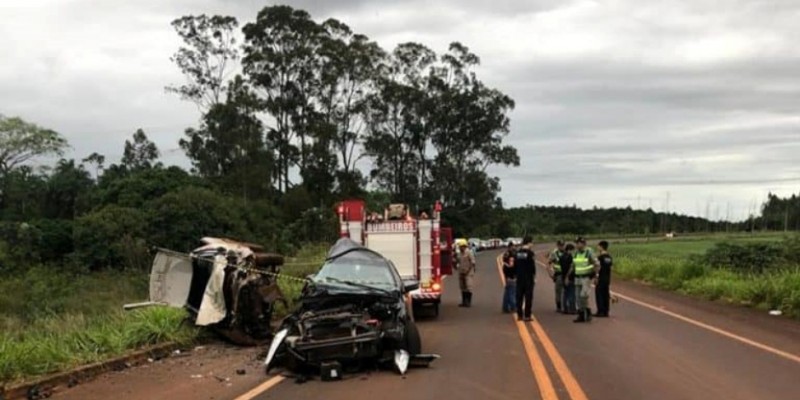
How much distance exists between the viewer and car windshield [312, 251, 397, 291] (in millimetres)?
11938

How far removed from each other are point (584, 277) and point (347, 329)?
28.6 ft

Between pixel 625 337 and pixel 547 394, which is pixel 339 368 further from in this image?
pixel 625 337

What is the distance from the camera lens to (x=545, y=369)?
1074cm

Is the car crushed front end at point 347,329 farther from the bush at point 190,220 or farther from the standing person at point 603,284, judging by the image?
the bush at point 190,220

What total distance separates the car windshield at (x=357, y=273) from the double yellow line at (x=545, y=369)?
7.91ft

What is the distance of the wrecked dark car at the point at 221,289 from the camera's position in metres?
14.0

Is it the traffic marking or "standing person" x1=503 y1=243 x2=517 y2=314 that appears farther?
"standing person" x1=503 y1=243 x2=517 y2=314

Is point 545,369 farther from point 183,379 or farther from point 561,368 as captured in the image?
point 183,379

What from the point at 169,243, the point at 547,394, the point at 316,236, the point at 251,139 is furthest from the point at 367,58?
the point at 547,394

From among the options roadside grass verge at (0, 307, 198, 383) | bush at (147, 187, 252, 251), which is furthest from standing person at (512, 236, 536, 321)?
bush at (147, 187, 252, 251)

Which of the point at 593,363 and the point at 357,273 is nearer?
the point at 593,363

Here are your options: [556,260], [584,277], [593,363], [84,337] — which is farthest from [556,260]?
[84,337]

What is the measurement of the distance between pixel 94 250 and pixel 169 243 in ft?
12.6

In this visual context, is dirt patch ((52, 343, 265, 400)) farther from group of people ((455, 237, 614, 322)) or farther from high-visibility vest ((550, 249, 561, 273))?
high-visibility vest ((550, 249, 561, 273))
